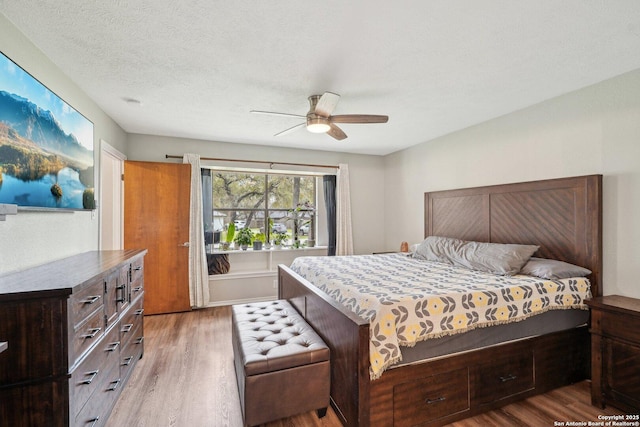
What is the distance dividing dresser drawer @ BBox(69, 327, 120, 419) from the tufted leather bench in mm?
818

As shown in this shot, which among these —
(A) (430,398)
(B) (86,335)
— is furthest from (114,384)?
(A) (430,398)

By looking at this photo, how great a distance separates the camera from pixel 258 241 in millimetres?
4711

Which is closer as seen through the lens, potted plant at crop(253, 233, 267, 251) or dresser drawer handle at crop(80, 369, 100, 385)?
dresser drawer handle at crop(80, 369, 100, 385)

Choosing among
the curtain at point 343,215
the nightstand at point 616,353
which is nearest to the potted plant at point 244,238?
the curtain at point 343,215

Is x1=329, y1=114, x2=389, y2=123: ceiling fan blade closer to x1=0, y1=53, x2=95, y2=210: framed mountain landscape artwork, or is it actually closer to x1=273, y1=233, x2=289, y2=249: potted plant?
x1=0, y1=53, x2=95, y2=210: framed mountain landscape artwork

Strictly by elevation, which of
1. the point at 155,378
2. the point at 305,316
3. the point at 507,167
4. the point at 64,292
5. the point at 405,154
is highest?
the point at 405,154

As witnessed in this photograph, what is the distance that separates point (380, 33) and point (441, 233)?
2.99 meters

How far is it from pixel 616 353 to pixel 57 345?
3.33 metres

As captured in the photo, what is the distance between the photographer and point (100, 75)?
2381mm

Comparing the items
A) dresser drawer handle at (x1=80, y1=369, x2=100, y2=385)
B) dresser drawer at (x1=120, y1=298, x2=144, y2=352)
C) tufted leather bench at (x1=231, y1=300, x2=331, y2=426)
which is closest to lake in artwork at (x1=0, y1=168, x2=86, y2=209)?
dresser drawer at (x1=120, y1=298, x2=144, y2=352)

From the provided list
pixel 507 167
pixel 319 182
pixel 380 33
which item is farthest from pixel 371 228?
pixel 380 33

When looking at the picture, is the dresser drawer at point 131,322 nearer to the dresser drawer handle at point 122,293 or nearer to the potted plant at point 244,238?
the dresser drawer handle at point 122,293

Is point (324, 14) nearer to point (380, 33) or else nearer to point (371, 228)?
point (380, 33)

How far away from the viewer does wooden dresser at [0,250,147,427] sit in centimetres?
125
